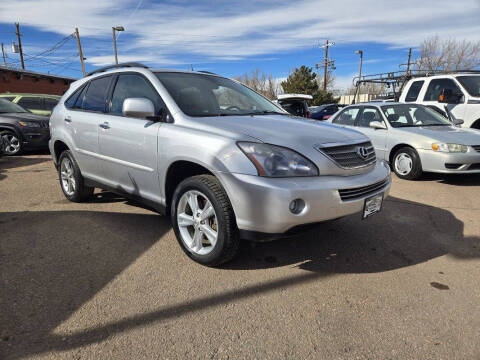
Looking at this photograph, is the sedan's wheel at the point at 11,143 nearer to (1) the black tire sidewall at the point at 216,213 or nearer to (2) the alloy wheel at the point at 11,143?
(2) the alloy wheel at the point at 11,143

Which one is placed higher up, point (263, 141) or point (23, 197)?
point (263, 141)

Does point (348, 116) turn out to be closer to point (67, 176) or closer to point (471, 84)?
point (471, 84)

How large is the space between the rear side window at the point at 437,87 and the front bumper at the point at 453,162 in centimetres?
310

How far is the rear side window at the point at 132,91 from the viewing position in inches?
125

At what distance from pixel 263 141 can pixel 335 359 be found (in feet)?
4.75

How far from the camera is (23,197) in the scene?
490 cm

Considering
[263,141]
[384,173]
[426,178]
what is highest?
[263,141]

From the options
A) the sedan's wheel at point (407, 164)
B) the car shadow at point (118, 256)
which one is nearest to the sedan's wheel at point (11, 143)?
the car shadow at point (118, 256)

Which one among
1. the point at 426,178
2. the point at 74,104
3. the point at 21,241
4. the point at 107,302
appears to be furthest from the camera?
the point at 426,178

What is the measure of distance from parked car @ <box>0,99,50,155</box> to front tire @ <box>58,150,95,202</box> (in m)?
5.10

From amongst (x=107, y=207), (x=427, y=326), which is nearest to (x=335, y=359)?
(x=427, y=326)

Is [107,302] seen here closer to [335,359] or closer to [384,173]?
[335,359]

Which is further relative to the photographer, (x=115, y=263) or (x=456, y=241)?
(x=456, y=241)

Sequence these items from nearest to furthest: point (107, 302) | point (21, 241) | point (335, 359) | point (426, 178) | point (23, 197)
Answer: point (335, 359) → point (107, 302) → point (21, 241) → point (23, 197) → point (426, 178)
